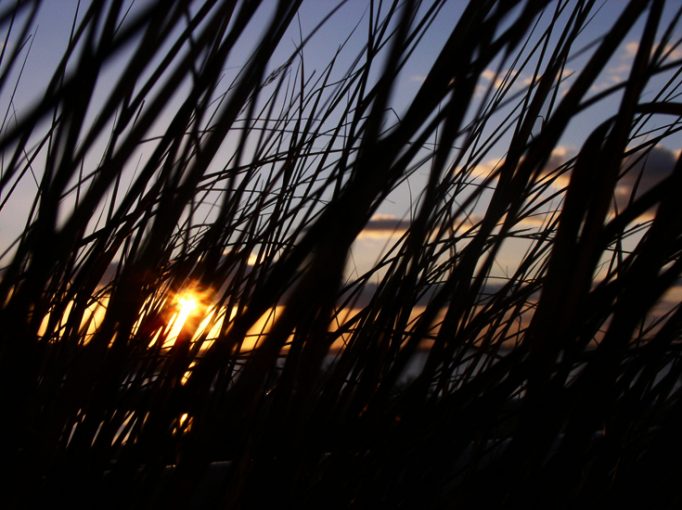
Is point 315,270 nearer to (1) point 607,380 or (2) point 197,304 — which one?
(1) point 607,380

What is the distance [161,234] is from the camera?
30 cm

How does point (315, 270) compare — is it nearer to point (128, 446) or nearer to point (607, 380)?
point (607, 380)

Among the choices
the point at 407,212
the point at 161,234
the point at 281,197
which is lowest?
the point at 161,234

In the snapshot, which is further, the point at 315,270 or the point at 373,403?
the point at 373,403

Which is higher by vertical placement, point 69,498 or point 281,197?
point 281,197

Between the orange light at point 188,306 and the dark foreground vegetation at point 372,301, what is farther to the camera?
the orange light at point 188,306

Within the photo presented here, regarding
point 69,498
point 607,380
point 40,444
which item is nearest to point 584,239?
point 607,380

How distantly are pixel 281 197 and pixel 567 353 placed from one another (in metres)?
0.30

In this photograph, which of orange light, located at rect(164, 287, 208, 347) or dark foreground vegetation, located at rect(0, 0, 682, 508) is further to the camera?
orange light, located at rect(164, 287, 208, 347)

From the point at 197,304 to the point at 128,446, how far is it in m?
0.15

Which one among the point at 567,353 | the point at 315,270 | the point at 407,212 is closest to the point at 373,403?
the point at 567,353

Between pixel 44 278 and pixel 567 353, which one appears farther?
pixel 567 353

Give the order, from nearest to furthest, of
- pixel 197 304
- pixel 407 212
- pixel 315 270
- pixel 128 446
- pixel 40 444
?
pixel 315 270 < pixel 40 444 < pixel 128 446 < pixel 197 304 < pixel 407 212

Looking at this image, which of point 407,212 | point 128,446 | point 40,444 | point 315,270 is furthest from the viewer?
point 407,212
